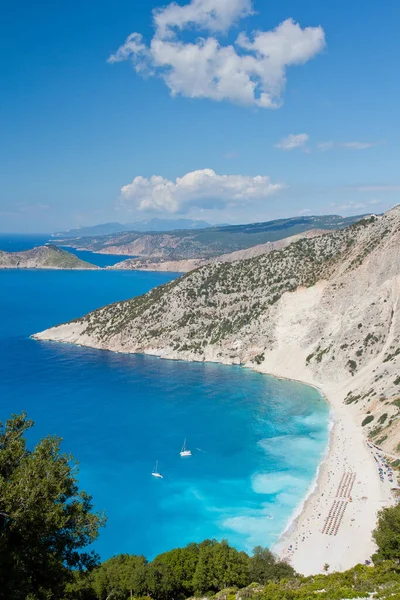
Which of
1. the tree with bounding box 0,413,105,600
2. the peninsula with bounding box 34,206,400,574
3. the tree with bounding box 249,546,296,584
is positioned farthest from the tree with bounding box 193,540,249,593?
the tree with bounding box 0,413,105,600

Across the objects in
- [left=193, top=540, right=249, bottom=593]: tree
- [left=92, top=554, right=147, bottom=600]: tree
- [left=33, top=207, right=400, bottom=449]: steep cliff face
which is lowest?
[left=193, top=540, right=249, bottom=593]: tree

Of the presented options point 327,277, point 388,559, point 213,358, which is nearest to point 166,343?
point 213,358

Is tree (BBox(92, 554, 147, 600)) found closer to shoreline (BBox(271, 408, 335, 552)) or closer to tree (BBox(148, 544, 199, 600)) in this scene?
tree (BBox(148, 544, 199, 600))

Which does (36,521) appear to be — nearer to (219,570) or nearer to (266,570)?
(219,570)

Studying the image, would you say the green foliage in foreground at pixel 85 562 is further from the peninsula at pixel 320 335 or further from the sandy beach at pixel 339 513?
the peninsula at pixel 320 335

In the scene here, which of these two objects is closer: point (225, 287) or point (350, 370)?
point (350, 370)

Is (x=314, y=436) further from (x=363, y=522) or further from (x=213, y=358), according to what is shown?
(x=213, y=358)

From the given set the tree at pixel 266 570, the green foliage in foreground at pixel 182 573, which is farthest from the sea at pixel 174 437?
the green foliage in foreground at pixel 182 573
